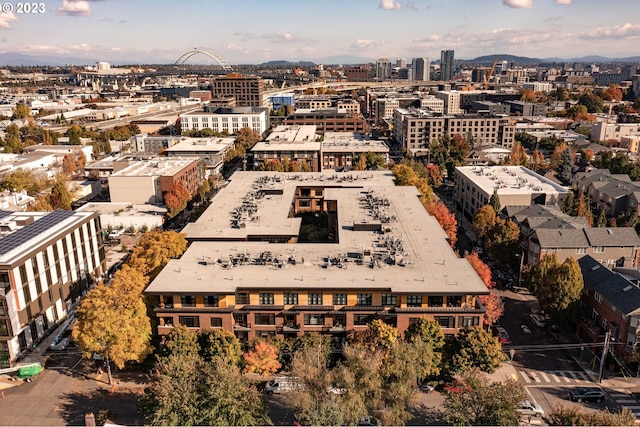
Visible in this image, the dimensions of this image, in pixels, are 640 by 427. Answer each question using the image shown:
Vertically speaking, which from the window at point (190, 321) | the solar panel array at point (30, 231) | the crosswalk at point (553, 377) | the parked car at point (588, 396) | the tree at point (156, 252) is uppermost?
the solar panel array at point (30, 231)

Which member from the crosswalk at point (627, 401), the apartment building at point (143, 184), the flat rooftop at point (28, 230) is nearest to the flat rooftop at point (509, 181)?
the crosswalk at point (627, 401)

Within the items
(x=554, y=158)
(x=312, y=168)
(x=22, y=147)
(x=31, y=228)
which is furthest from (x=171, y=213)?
(x=554, y=158)

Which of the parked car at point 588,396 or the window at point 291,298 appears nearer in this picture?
the parked car at point 588,396

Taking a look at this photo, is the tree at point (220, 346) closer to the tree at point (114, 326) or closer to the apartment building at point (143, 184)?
the tree at point (114, 326)

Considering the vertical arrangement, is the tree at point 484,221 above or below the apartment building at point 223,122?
below

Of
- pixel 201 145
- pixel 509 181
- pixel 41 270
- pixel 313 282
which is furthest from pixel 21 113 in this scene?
pixel 313 282

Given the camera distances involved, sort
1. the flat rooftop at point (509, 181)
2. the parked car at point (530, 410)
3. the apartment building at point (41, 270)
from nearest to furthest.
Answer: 1. the parked car at point (530, 410)
2. the apartment building at point (41, 270)
3. the flat rooftop at point (509, 181)

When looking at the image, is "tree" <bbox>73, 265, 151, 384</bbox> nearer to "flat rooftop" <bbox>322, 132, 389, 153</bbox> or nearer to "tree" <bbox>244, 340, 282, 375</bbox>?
"tree" <bbox>244, 340, 282, 375</bbox>

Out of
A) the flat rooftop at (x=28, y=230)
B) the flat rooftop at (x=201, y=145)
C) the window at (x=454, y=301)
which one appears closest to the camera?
the window at (x=454, y=301)
